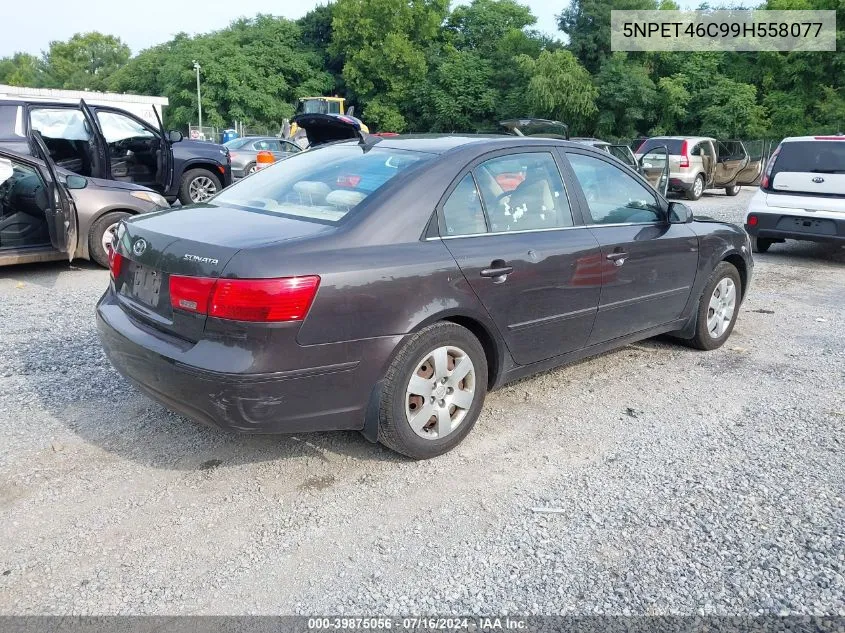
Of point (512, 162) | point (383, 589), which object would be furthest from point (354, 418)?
point (512, 162)

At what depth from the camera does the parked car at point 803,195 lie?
8.98 m

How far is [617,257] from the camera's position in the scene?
4.34 m

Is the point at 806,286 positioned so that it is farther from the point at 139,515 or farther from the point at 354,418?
the point at 139,515

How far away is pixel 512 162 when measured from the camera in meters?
4.02

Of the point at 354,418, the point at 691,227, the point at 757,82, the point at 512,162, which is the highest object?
the point at 757,82

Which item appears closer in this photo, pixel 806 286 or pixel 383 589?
pixel 383 589

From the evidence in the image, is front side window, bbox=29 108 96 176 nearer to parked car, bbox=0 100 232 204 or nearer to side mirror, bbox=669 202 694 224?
parked car, bbox=0 100 232 204

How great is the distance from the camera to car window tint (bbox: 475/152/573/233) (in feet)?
12.6

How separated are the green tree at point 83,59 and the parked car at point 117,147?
99060mm

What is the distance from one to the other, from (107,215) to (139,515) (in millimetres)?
5582

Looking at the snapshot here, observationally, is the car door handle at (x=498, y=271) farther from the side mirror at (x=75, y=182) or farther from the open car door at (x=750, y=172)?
the open car door at (x=750, y=172)

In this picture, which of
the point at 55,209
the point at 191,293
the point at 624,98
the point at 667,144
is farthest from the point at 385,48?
the point at 191,293

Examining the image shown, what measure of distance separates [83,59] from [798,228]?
114443 mm

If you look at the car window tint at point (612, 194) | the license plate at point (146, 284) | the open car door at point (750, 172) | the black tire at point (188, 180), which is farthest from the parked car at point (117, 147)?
the open car door at point (750, 172)
